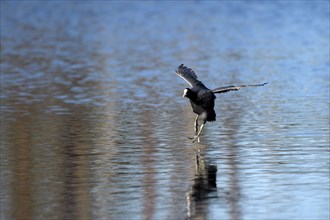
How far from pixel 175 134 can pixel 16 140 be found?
2.22 meters

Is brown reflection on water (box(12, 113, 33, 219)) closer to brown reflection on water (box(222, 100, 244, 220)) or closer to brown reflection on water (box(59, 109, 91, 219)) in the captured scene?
brown reflection on water (box(59, 109, 91, 219))

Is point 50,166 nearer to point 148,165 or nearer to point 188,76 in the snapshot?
point 148,165

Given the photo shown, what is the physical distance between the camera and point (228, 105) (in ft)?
61.2

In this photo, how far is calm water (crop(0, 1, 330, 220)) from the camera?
10555 mm

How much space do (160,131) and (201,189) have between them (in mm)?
4343

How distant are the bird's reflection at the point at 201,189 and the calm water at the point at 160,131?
2 cm

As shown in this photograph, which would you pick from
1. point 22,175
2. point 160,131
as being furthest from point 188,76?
point 22,175

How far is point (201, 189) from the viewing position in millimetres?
11188

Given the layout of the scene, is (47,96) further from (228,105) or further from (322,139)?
(322,139)

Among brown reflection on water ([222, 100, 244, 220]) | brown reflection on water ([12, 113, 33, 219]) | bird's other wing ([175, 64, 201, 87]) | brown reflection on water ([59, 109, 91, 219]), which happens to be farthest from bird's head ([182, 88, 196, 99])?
brown reflection on water ([12, 113, 33, 219])

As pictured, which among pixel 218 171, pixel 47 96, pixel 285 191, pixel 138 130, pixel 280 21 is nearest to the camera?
pixel 285 191

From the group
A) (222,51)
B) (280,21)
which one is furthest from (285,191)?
(280,21)

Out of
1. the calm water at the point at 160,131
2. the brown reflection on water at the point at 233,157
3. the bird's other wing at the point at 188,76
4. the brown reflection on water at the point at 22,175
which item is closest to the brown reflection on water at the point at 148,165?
the calm water at the point at 160,131

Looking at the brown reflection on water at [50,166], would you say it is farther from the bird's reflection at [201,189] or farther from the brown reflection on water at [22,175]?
the bird's reflection at [201,189]
